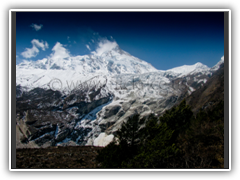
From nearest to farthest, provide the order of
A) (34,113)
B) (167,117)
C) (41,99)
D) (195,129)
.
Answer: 1. (195,129)
2. (167,117)
3. (34,113)
4. (41,99)

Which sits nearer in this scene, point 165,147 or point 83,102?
point 165,147

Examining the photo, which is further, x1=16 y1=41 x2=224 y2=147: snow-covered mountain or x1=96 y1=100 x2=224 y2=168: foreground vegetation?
x1=16 y1=41 x2=224 y2=147: snow-covered mountain

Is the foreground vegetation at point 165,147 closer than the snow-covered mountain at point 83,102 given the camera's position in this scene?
Yes

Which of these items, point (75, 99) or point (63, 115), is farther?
point (75, 99)

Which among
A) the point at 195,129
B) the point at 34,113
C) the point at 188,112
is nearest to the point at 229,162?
the point at 195,129
